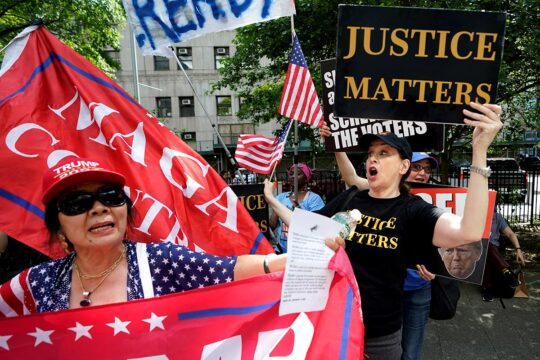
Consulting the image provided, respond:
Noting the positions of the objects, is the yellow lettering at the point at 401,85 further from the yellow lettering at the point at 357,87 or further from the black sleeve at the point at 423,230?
the black sleeve at the point at 423,230

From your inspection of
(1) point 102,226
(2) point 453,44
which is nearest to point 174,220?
(1) point 102,226

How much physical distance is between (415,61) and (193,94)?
99.5ft

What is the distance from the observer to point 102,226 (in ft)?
5.65

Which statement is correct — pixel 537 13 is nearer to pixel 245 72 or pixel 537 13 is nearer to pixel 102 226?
pixel 102 226

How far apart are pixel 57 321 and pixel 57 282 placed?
0.58 ft

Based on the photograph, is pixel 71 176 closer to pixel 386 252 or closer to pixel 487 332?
pixel 386 252

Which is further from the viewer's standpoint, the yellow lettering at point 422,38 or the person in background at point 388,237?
the yellow lettering at point 422,38

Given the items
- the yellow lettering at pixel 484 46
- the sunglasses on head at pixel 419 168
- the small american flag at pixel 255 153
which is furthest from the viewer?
Answer: the small american flag at pixel 255 153

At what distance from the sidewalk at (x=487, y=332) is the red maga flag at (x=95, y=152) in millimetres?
2726

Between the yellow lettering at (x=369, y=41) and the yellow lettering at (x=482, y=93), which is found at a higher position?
the yellow lettering at (x=369, y=41)

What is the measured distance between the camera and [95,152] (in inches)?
100

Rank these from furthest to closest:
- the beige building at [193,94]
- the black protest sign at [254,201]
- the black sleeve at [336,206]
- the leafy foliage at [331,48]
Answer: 1. the beige building at [193,94]
2. the leafy foliage at [331,48]
3. the black protest sign at [254,201]
4. the black sleeve at [336,206]

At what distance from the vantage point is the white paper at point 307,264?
1603mm

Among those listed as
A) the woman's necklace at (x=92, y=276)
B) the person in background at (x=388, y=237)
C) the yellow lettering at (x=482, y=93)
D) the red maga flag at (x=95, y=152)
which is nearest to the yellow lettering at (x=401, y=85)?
the person in background at (x=388, y=237)
